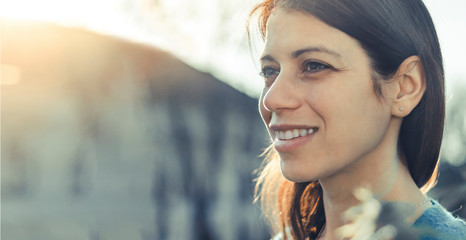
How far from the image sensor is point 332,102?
1579mm

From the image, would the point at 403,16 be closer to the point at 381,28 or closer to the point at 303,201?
the point at 381,28

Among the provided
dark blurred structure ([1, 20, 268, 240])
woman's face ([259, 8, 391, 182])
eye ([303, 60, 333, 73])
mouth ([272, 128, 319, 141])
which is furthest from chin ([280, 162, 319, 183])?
dark blurred structure ([1, 20, 268, 240])

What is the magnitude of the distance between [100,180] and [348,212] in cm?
863

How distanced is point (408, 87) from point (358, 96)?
20 cm

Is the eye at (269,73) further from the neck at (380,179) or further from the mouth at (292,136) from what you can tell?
the neck at (380,179)

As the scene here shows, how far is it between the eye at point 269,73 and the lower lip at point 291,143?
0.84 ft

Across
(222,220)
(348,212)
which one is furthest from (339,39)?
(222,220)

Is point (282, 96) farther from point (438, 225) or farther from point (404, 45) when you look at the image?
point (438, 225)

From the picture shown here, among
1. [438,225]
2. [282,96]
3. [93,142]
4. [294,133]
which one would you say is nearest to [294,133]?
[294,133]

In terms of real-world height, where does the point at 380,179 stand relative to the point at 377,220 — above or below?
above

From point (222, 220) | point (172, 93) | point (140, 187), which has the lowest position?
point (222, 220)

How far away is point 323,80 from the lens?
1608mm

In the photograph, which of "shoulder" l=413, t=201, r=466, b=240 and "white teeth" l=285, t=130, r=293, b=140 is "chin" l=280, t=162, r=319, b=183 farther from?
"shoulder" l=413, t=201, r=466, b=240

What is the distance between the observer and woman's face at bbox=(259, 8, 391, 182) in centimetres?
160
